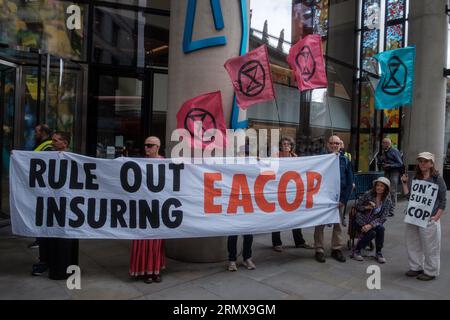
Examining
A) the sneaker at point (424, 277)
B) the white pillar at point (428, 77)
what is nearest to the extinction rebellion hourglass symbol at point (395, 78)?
the sneaker at point (424, 277)

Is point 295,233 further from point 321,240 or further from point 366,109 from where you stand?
point 366,109

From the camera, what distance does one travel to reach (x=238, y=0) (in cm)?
608

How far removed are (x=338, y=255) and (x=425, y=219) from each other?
142 cm

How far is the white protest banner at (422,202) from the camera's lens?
17.4 feet

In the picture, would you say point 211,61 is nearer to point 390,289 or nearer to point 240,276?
point 240,276

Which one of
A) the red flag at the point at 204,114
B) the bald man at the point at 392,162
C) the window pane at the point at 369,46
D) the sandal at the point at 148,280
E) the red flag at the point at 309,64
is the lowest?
the sandal at the point at 148,280

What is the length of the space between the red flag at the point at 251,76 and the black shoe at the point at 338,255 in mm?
2595

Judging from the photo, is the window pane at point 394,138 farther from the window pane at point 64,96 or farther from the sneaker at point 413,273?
the window pane at point 64,96

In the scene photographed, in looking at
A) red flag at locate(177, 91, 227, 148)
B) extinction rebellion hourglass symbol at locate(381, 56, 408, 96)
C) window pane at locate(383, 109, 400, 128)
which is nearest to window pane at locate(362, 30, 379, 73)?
window pane at locate(383, 109, 400, 128)

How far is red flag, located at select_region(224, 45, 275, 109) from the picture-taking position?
17.9ft

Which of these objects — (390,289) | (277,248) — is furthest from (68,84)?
(390,289)

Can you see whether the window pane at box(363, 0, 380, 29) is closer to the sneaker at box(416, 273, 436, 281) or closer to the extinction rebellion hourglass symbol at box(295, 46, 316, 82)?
the extinction rebellion hourglass symbol at box(295, 46, 316, 82)

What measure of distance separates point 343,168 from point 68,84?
622cm
